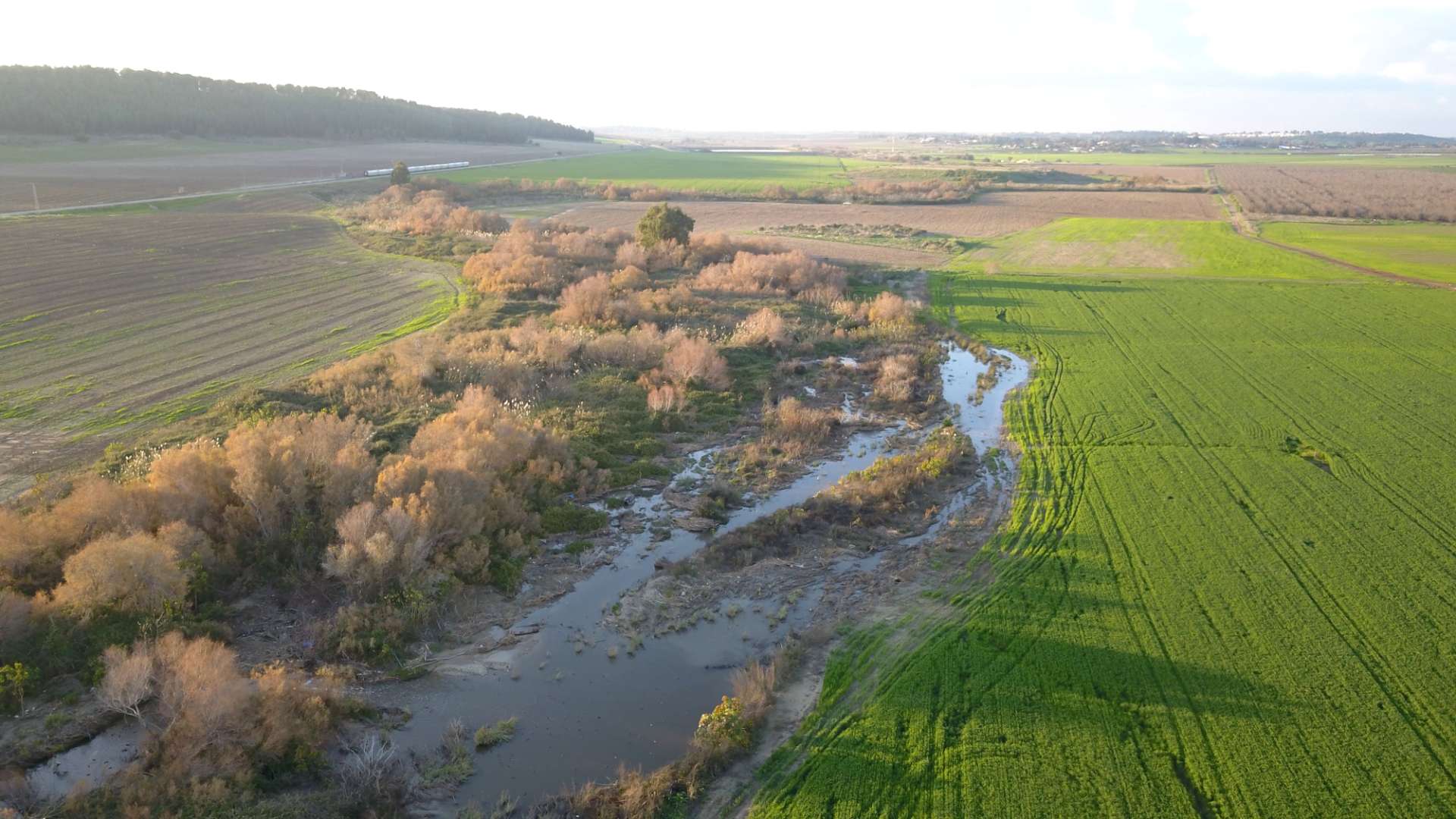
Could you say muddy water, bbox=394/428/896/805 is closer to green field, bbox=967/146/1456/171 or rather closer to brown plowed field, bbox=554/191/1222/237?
brown plowed field, bbox=554/191/1222/237

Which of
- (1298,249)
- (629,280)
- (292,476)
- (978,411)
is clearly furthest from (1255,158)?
(292,476)

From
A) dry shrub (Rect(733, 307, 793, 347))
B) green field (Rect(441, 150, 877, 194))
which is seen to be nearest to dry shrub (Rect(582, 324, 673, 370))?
dry shrub (Rect(733, 307, 793, 347))

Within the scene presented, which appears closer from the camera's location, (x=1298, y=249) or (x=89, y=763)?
(x=89, y=763)

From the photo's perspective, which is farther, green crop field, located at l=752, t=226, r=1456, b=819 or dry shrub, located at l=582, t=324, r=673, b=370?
dry shrub, located at l=582, t=324, r=673, b=370

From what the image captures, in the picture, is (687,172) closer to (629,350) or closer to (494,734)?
(629,350)

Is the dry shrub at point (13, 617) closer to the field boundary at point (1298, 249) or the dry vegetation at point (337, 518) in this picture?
the dry vegetation at point (337, 518)

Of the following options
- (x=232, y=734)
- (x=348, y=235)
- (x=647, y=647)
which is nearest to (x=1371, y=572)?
(x=647, y=647)

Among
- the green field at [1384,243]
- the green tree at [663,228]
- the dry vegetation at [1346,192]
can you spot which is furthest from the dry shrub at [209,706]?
the dry vegetation at [1346,192]
